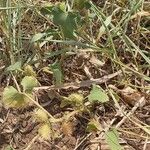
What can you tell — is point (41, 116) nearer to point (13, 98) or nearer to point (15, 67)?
point (13, 98)

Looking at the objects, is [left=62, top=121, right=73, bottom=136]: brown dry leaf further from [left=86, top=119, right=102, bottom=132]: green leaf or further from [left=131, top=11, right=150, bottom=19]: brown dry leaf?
[left=131, top=11, right=150, bottom=19]: brown dry leaf

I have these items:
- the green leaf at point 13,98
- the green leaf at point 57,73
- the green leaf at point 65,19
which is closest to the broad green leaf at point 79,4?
the green leaf at point 65,19

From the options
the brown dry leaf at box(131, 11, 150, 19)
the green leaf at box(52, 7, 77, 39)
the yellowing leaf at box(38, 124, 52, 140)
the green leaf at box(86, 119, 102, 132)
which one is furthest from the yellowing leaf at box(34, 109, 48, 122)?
the brown dry leaf at box(131, 11, 150, 19)

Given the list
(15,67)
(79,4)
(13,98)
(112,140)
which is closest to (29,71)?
(15,67)

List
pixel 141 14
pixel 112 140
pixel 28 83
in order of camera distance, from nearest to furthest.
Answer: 1. pixel 112 140
2. pixel 28 83
3. pixel 141 14

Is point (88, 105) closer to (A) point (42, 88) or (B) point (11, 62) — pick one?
(A) point (42, 88)

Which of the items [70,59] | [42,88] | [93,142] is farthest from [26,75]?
[93,142]

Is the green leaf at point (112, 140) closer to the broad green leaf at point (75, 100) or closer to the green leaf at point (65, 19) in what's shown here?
the broad green leaf at point (75, 100)

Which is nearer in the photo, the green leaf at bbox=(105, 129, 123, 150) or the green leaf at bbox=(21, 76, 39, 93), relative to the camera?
the green leaf at bbox=(105, 129, 123, 150)
